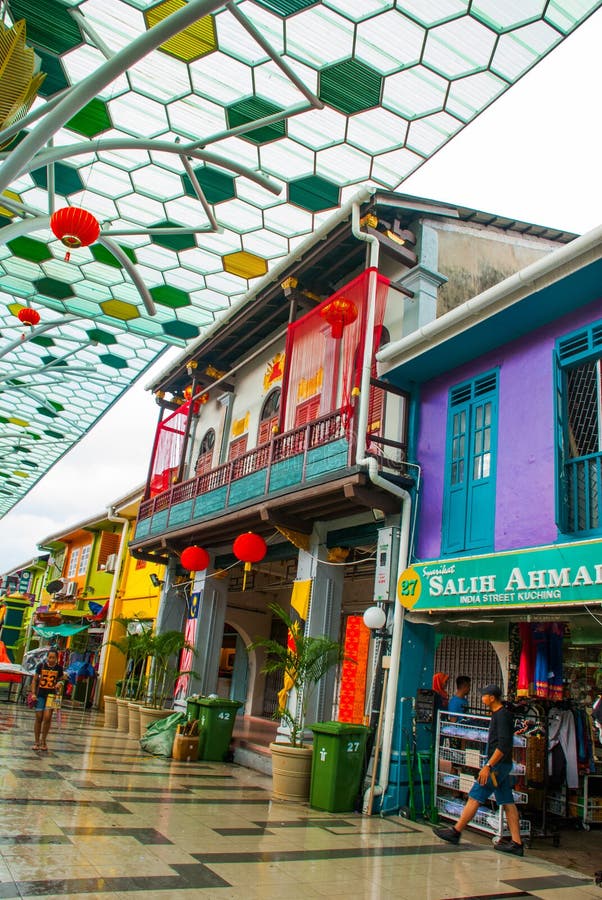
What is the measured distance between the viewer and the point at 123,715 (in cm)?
1580

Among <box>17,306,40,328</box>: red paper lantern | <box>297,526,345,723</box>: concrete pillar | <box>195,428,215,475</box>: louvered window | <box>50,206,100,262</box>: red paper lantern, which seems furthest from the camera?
<box>195,428,215,475</box>: louvered window

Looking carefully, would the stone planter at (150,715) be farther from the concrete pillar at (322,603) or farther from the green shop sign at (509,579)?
the green shop sign at (509,579)

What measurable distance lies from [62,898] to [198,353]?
14290mm

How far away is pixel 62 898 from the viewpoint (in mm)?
4297

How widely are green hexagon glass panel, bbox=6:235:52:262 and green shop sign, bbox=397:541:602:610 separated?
1385 cm

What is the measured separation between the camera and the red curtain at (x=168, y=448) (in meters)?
18.8

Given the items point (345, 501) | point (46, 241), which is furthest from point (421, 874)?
point (46, 241)

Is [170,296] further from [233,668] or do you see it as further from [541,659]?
[541,659]

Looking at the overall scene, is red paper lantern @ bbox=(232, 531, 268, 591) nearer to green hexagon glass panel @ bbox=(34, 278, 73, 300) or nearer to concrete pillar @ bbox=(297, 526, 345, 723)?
concrete pillar @ bbox=(297, 526, 345, 723)

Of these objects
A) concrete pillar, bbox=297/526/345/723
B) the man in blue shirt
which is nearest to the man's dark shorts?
the man in blue shirt

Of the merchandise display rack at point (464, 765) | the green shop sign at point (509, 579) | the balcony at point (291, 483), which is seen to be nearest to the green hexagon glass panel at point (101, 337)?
the balcony at point (291, 483)

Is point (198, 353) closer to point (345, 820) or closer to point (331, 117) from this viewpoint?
point (331, 117)

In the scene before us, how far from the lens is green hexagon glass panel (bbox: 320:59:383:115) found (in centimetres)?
1115

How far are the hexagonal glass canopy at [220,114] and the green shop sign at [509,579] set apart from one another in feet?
20.3
